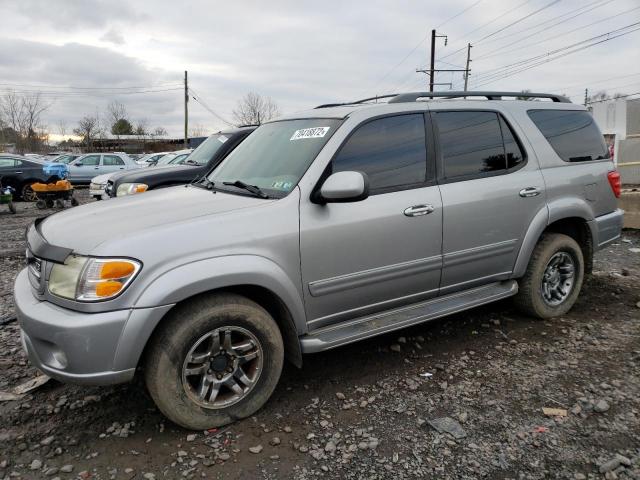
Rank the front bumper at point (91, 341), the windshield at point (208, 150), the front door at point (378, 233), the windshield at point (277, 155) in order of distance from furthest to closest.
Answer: the windshield at point (208, 150)
the windshield at point (277, 155)
the front door at point (378, 233)
the front bumper at point (91, 341)

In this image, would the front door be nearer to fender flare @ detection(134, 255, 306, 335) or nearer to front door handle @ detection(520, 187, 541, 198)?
fender flare @ detection(134, 255, 306, 335)

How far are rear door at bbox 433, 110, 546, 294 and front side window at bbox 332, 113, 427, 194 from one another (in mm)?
186

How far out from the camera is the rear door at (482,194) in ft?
11.8

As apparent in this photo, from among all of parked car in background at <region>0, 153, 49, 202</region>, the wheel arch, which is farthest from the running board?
parked car in background at <region>0, 153, 49, 202</region>

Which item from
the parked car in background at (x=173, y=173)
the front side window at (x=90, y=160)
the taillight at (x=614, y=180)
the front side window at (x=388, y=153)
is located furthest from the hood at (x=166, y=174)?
the front side window at (x=90, y=160)

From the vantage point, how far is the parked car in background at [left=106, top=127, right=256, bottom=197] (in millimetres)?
7352

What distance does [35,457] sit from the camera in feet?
8.66

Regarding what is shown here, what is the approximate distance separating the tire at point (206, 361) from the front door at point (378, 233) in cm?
37

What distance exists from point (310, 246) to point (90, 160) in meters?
19.7

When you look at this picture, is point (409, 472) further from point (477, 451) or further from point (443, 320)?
point (443, 320)

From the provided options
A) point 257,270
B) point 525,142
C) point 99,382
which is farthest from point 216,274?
point 525,142

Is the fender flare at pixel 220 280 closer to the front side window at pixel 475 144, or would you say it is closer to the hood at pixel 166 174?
the front side window at pixel 475 144

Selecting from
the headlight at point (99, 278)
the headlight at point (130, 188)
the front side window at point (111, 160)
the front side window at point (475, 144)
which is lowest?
the headlight at point (99, 278)

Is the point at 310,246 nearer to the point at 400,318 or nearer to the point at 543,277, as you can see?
the point at 400,318
